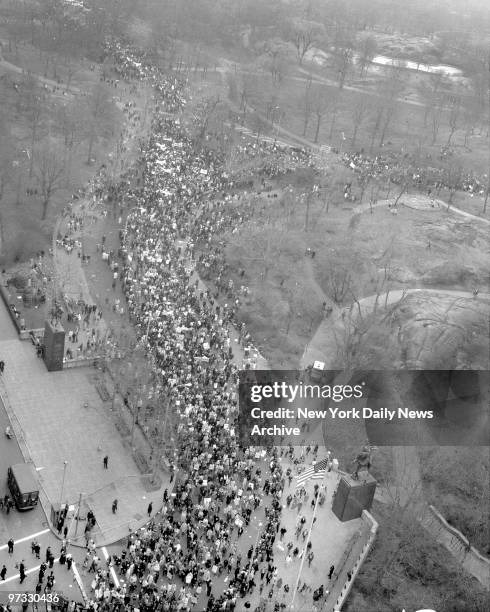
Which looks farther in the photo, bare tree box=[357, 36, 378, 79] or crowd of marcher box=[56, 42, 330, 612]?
bare tree box=[357, 36, 378, 79]

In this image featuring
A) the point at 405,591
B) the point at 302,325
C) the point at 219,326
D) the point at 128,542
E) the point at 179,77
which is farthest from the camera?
the point at 179,77

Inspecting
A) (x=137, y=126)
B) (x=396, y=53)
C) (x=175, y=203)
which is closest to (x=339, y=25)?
(x=396, y=53)

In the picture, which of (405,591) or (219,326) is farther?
(219,326)

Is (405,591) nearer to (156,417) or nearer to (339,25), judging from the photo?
(156,417)

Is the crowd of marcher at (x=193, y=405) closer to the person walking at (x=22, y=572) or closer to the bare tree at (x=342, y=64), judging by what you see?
the person walking at (x=22, y=572)

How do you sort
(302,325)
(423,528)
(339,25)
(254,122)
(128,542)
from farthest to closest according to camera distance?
(339,25), (254,122), (302,325), (423,528), (128,542)

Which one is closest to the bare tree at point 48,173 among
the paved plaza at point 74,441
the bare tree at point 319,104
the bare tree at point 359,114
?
the paved plaza at point 74,441

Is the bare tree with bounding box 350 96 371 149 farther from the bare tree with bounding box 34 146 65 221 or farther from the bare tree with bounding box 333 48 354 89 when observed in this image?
the bare tree with bounding box 34 146 65 221

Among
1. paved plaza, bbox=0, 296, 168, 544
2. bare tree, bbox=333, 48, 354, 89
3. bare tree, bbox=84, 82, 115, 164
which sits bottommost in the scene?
paved plaza, bbox=0, 296, 168, 544

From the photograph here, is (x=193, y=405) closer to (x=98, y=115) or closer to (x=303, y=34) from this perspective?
(x=98, y=115)

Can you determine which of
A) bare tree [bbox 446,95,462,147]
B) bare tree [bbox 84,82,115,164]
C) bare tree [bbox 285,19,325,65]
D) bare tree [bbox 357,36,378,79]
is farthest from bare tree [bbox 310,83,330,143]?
bare tree [bbox 84,82,115,164]

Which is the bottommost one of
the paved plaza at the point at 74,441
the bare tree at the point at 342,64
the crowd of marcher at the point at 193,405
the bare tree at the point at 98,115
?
the paved plaza at the point at 74,441
